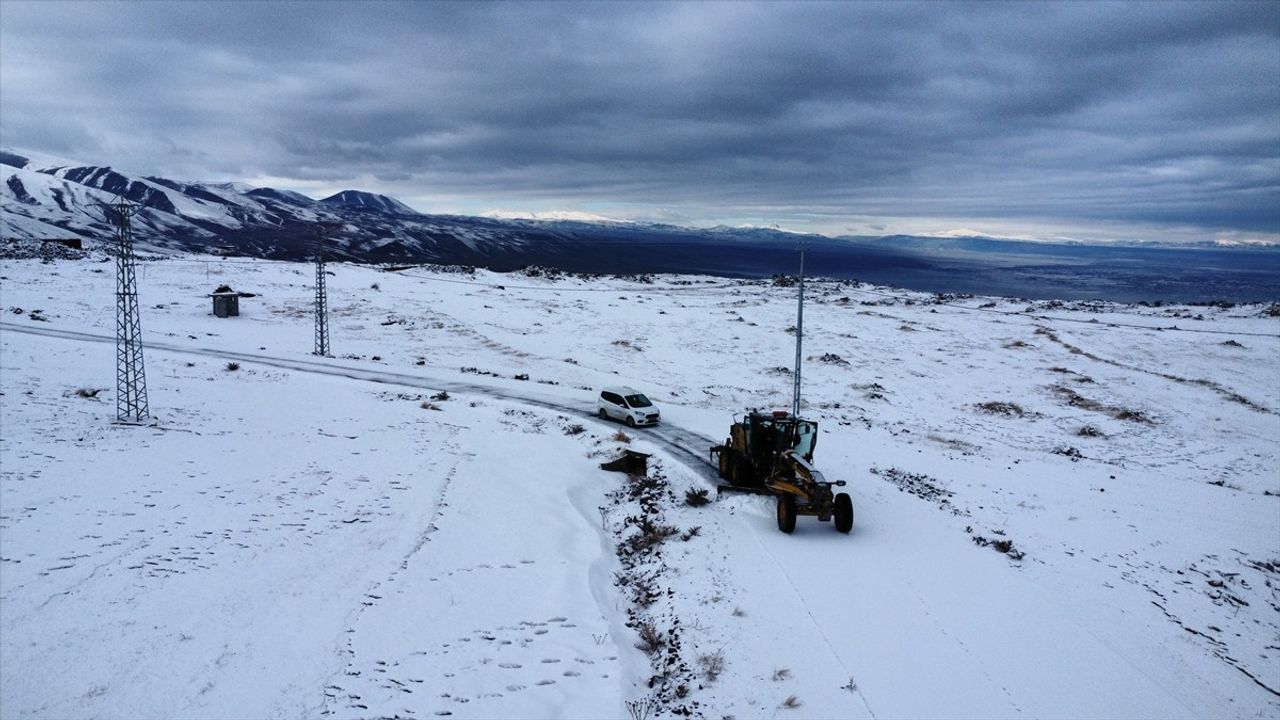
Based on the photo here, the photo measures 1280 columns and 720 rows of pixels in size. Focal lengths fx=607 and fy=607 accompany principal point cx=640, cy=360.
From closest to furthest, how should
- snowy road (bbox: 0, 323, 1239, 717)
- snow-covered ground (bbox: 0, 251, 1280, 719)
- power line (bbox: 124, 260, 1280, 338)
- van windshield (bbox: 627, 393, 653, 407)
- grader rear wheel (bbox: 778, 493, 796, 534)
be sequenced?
snowy road (bbox: 0, 323, 1239, 717)
snow-covered ground (bbox: 0, 251, 1280, 719)
grader rear wheel (bbox: 778, 493, 796, 534)
van windshield (bbox: 627, 393, 653, 407)
power line (bbox: 124, 260, 1280, 338)

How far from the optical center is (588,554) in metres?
16.8

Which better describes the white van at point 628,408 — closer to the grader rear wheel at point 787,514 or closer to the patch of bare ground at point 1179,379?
the grader rear wheel at point 787,514

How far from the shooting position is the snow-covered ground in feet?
35.4

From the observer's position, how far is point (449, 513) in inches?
759

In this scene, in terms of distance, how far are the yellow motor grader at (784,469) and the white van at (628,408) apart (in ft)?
29.2

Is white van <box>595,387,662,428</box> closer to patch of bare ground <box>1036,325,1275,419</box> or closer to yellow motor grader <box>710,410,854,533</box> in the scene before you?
yellow motor grader <box>710,410,854,533</box>

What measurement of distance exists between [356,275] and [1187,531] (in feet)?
314

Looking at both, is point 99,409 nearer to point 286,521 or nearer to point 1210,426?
point 286,521

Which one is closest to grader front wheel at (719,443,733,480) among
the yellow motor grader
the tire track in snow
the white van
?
the yellow motor grader

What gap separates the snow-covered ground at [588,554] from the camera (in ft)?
35.4

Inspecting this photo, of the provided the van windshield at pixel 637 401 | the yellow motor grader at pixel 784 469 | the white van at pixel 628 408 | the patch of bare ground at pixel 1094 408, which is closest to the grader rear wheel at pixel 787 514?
the yellow motor grader at pixel 784 469

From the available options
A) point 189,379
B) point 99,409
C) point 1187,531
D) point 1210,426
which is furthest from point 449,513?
point 1210,426

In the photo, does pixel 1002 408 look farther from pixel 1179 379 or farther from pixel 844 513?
pixel 844 513

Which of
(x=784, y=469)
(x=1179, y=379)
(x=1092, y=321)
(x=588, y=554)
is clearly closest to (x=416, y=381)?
(x=588, y=554)
